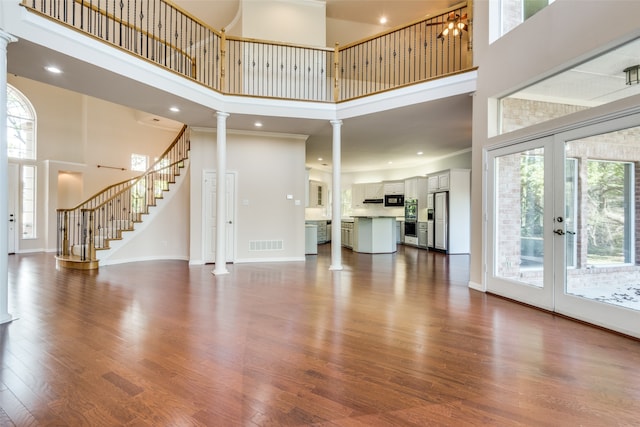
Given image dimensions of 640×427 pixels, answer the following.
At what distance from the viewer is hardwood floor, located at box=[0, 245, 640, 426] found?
1.65 m

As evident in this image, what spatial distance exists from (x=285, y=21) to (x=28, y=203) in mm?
8105

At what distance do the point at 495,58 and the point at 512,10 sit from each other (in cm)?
59

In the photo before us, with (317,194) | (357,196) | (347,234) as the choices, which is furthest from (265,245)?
(357,196)

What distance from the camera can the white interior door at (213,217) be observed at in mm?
6523

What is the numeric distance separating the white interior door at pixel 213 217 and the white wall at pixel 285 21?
10.3 feet

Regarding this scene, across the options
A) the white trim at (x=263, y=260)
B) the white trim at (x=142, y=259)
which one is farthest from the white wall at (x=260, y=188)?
the white trim at (x=142, y=259)

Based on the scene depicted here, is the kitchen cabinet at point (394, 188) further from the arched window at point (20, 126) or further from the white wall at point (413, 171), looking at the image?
the arched window at point (20, 126)

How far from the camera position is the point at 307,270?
19.0ft

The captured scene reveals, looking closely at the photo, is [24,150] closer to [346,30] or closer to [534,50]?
[346,30]

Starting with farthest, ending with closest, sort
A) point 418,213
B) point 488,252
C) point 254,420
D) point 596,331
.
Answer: point 418,213 → point 488,252 → point 596,331 → point 254,420

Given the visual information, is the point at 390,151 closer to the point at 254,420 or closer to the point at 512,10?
the point at 512,10

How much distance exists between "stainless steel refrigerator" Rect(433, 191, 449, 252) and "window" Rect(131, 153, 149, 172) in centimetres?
934

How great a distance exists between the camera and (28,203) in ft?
27.2

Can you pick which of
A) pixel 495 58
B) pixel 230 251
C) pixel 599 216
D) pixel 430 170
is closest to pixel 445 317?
pixel 599 216
